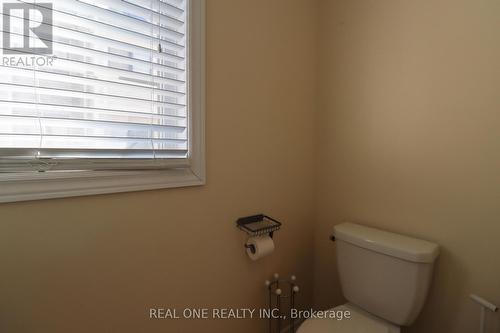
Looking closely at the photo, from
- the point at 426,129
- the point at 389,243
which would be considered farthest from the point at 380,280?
the point at 426,129

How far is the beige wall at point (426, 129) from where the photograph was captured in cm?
101

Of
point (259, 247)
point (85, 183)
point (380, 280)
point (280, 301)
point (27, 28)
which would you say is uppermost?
point (27, 28)

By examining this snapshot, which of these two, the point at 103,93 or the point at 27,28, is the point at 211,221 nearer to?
the point at 103,93

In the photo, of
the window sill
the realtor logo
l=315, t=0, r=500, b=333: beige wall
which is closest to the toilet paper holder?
the window sill

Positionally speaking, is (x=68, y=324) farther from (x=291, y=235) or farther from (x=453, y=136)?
(x=453, y=136)

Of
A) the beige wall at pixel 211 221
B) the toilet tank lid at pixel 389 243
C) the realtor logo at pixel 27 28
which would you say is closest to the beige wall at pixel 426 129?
the toilet tank lid at pixel 389 243

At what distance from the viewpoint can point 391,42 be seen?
1.23 meters

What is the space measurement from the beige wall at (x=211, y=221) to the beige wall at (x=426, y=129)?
218mm

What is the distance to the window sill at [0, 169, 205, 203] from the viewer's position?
0.70 metres

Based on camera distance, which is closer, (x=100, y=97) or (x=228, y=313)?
(x=100, y=97)

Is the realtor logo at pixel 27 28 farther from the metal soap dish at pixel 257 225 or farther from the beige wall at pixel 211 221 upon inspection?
the metal soap dish at pixel 257 225

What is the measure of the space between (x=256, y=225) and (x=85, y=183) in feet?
2.50

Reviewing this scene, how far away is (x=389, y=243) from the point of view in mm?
1125

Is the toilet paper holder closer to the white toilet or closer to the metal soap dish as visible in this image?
the metal soap dish
